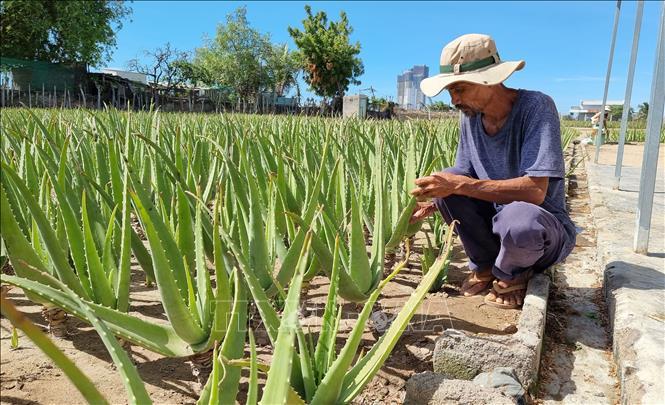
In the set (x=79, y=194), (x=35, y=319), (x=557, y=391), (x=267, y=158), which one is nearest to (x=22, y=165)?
(x=79, y=194)

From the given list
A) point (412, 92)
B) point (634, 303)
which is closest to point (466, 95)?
point (634, 303)

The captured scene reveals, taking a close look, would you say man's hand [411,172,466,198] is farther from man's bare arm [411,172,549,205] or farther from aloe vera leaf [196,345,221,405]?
aloe vera leaf [196,345,221,405]

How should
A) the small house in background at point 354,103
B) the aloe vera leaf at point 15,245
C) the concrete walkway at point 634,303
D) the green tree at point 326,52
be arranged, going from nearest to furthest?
1. the aloe vera leaf at point 15,245
2. the concrete walkway at point 634,303
3. the small house in background at point 354,103
4. the green tree at point 326,52

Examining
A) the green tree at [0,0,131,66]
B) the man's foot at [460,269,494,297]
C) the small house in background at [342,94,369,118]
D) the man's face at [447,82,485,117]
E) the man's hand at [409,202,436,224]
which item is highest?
the green tree at [0,0,131,66]

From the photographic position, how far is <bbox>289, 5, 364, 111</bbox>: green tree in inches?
1069

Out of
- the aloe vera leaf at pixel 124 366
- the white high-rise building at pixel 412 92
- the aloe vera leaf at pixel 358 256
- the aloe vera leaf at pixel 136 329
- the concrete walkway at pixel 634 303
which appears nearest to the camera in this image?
the aloe vera leaf at pixel 124 366

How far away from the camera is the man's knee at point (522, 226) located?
1.39 m

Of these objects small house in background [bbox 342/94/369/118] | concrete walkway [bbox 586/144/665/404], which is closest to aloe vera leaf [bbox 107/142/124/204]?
concrete walkway [bbox 586/144/665/404]

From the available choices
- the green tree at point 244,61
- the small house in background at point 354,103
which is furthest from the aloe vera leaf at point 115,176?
the green tree at point 244,61

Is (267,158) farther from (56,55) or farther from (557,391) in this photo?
(56,55)

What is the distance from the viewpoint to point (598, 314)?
1.53 m

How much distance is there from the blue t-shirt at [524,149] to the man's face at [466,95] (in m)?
0.11

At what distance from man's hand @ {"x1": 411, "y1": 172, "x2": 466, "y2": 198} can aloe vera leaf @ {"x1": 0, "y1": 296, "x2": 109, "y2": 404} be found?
1030 mm

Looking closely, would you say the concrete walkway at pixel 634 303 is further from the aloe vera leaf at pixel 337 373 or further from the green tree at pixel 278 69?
the green tree at pixel 278 69
